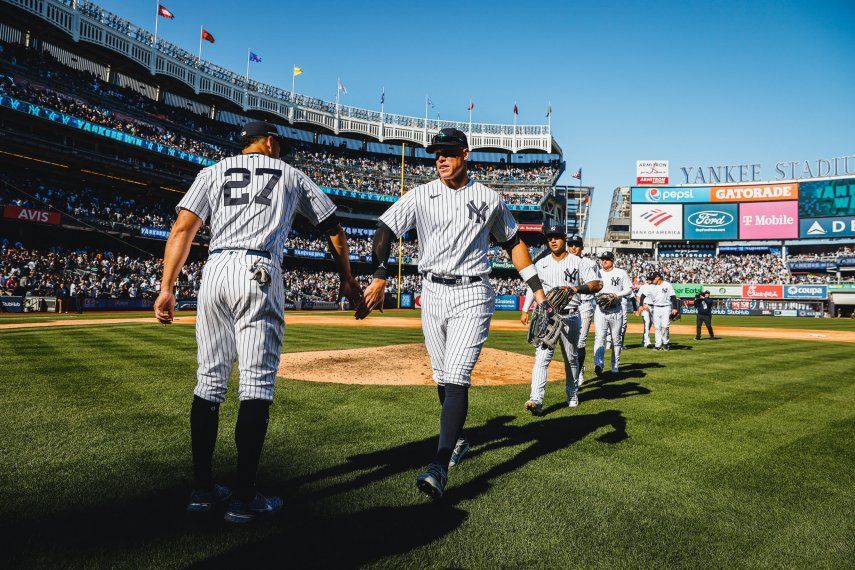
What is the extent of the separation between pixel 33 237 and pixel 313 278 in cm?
1912

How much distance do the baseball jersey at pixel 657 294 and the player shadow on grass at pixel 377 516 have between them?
10355mm

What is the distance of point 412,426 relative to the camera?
480cm

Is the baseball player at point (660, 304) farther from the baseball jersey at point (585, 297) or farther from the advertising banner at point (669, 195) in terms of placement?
the advertising banner at point (669, 195)

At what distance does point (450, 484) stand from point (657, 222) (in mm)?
59982

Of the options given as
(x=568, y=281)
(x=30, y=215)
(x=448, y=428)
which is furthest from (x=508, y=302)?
(x=448, y=428)

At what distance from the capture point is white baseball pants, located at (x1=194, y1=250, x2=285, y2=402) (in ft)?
9.11

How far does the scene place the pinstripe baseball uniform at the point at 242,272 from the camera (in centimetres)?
279

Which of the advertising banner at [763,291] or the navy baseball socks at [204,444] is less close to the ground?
the advertising banner at [763,291]

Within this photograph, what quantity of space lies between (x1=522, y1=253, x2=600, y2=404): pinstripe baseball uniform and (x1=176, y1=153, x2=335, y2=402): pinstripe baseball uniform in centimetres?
318

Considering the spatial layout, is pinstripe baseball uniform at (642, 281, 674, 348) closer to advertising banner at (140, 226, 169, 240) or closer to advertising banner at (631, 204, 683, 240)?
advertising banner at (140, 226, 169, 240)

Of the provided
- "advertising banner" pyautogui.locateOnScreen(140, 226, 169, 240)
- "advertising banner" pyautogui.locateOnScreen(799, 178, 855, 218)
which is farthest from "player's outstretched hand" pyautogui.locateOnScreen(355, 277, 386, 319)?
"advertising banner" pyautogui.locateOnScreen(799, 178, 855, 218)

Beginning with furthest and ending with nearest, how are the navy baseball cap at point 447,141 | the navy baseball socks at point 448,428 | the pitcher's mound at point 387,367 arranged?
the pitcher's mound at point 387,367 → the navy baseball cap at point 447,141 → the navy baseball socks at point 448,428

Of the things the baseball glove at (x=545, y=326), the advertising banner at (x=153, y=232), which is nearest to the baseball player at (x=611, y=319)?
the baseball glove at (x=545, y=326)

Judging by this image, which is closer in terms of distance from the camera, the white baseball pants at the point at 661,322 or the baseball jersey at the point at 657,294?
the white baseball pants at the point at 661,322
